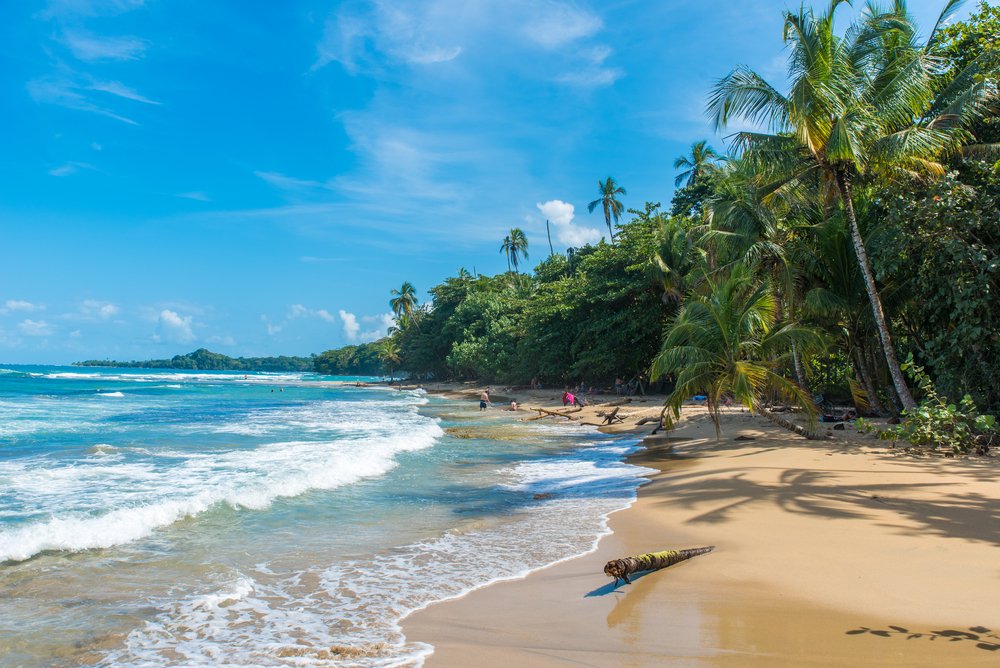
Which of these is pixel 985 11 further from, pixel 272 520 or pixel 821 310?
pixel 272 520

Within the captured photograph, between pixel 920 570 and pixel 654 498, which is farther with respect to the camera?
pixel 654 498

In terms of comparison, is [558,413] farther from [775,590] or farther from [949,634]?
[949,634]

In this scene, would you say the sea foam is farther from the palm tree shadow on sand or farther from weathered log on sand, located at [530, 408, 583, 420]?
weathered log on sand, located at [530, 408, 583, 420]

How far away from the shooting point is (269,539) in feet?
23.3

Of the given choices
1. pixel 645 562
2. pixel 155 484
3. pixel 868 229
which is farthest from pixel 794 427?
pixel 155 484

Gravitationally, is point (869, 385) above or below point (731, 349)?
below

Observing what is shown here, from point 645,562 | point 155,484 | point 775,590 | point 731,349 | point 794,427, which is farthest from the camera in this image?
point 794,427

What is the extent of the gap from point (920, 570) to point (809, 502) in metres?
2.57

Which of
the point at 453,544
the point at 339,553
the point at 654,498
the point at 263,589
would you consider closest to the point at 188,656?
the point at 263,589

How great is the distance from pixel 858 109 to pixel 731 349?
215 inches

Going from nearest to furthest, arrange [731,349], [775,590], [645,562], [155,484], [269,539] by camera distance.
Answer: [775,590], [645,562], [269,539], [155,484], [731,349]

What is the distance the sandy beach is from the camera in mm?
3684

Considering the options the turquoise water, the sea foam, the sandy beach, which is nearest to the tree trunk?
the turquoise water

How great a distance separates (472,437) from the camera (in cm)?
1742
